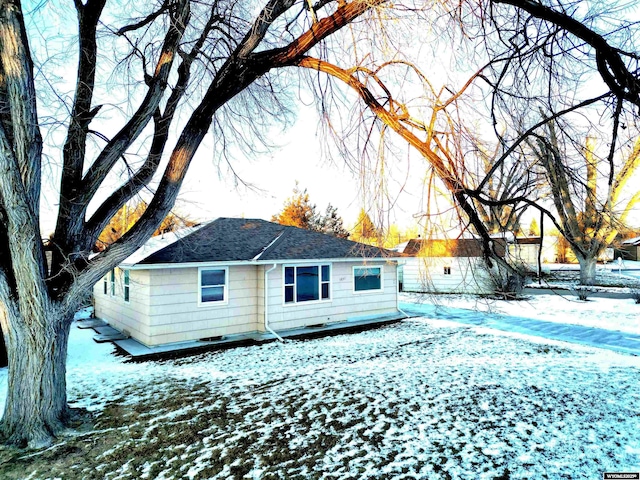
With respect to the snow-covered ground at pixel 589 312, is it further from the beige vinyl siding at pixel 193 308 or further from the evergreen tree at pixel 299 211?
the evergreen tree at pixel 299 211

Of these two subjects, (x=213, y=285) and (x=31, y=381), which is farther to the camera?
(x=213, y=285)

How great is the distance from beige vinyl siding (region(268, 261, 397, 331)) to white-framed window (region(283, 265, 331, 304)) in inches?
5.7

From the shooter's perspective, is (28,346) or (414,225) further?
(28,346)

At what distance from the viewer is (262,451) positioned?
447 cm

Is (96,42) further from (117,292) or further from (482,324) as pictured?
(482,324)

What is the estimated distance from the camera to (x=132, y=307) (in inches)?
400

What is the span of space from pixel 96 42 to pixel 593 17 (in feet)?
19.8

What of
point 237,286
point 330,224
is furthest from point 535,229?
point 330,224

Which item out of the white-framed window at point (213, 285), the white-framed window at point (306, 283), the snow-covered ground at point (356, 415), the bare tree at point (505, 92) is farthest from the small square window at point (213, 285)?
the bare tree at point (505, 92)

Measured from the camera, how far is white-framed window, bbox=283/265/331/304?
11180 millimetres

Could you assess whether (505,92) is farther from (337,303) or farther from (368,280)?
(368,280)

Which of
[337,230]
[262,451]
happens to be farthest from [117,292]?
[337,230]

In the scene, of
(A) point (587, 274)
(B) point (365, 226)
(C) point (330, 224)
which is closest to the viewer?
(B) point (365, 226)

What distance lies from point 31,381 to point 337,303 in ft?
27.8
